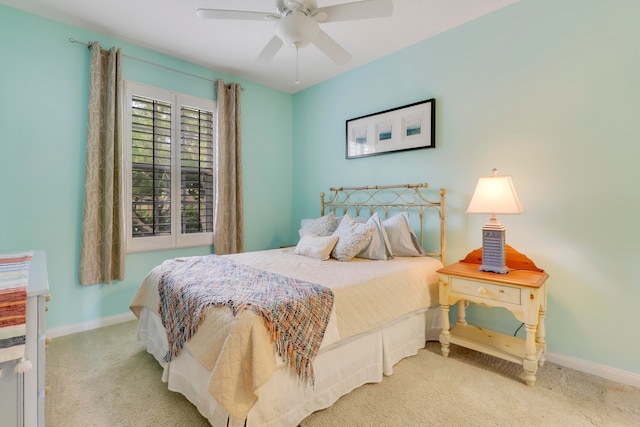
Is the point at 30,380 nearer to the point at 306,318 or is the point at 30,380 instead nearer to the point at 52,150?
the point at 306,318

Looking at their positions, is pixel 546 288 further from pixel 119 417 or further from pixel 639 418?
pixel 119 417

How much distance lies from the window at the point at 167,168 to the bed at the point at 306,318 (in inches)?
40.3

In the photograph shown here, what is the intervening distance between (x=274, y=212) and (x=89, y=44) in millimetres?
2593

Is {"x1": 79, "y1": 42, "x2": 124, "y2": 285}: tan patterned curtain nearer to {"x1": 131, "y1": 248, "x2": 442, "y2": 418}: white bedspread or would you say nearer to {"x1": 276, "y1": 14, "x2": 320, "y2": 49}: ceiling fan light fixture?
{"x1": 131, "y1": 248, "x2": 442, "y2": 418}: white bedspread

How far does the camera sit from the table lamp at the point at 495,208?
208 cm

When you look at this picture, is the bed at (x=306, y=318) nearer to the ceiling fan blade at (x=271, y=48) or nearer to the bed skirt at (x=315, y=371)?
the bed skirt at (x=315, y=371)

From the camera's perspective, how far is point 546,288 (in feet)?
7.48

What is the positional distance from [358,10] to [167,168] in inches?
98.7

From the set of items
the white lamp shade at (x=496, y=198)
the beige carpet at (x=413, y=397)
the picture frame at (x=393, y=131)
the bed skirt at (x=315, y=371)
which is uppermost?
the picture frame at (x=393, y=131)

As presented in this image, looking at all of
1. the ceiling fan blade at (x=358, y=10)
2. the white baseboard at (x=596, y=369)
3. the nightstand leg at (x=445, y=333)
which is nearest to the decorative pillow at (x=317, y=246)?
the nightstand leg at (x=445, y=333)

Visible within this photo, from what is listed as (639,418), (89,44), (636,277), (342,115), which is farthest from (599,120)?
(89,44)

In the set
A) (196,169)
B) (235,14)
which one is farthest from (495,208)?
(196,169)

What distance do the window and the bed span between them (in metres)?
1.02

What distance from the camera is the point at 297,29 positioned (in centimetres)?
182
